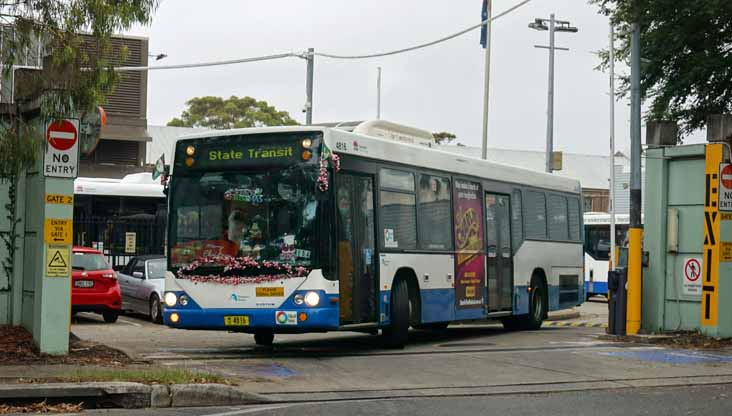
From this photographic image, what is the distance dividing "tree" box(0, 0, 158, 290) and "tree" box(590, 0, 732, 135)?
1598 cm

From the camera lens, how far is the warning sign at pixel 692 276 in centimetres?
1975

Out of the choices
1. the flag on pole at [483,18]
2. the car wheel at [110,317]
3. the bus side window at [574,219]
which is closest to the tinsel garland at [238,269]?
the car wheel at [110,317]

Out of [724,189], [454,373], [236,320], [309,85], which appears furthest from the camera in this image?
[309,85]

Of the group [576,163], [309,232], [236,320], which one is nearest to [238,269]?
[236,320]

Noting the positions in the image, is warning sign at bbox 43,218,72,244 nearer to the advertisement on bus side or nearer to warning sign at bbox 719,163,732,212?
the advertisement on bus side

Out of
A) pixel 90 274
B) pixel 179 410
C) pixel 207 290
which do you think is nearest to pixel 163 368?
pixel 179 410

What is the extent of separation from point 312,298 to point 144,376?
4118mm

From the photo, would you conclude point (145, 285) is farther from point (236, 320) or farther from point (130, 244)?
point (236, 320)

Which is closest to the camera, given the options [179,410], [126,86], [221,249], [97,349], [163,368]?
[179,410]

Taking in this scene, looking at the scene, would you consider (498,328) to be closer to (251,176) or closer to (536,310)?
(536,310)

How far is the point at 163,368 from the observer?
530 inches

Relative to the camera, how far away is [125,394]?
11625 mm

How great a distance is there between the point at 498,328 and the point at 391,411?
13.9m

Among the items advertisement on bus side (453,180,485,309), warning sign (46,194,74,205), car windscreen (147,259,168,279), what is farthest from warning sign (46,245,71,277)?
car windscreen (147,259,168,279)
